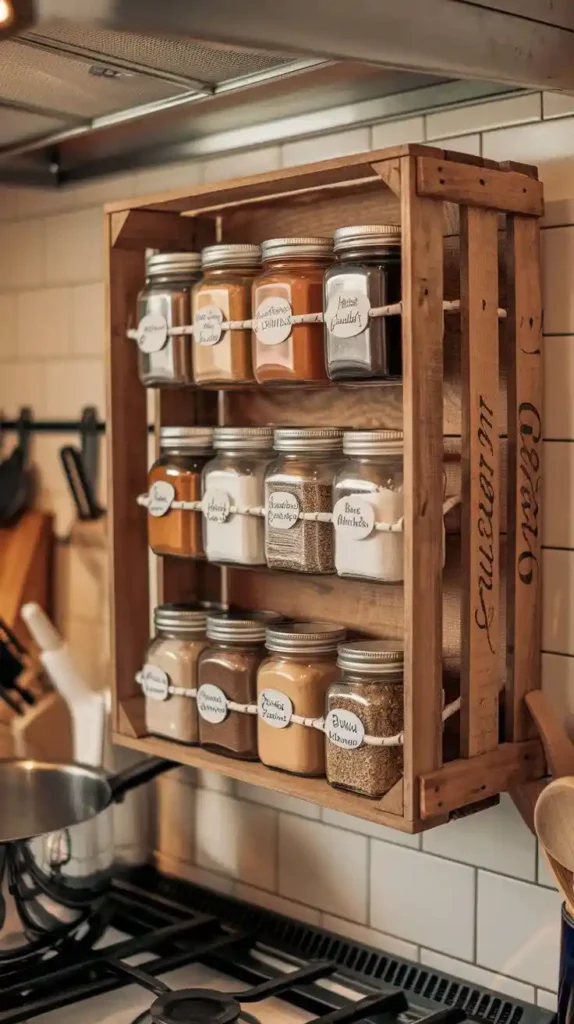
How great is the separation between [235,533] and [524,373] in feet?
1.13

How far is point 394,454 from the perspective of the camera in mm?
1129

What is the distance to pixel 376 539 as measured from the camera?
1.12 m

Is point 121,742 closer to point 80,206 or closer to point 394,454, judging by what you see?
point 394,454

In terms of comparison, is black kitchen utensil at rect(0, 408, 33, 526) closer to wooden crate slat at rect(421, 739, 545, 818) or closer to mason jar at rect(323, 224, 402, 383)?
mason jar at rect(323, 224, 402, 383)

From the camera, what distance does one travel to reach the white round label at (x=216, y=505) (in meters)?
1.28

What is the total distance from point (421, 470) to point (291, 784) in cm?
36

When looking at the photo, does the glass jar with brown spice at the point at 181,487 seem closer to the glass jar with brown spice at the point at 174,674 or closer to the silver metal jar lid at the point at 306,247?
the glass jar with brown spice at the point at 174,674

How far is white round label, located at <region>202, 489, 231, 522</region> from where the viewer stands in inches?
50.2

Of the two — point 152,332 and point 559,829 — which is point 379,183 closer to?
point 152,332

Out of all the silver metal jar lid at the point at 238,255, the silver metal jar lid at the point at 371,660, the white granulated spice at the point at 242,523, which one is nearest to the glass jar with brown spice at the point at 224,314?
the silver metal jar lid at the point at 238,255

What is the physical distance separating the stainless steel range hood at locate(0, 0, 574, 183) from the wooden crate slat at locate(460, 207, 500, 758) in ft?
0.51

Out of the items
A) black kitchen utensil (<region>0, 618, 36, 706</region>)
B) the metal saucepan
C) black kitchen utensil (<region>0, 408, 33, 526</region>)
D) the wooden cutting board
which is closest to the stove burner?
the metal saucepan

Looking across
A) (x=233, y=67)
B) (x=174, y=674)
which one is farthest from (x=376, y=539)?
(x=233, y=67)

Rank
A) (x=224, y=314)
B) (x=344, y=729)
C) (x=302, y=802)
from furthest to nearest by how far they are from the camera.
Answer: (x=302, y=802), (x=224, y=314), (x=344, y=729)
